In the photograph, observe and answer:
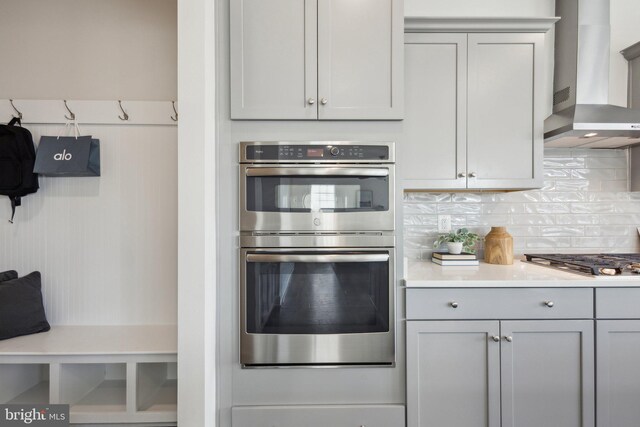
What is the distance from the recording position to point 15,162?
1811 mm

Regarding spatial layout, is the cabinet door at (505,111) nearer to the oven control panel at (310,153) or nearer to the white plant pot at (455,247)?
the white plant pot at (455,247)

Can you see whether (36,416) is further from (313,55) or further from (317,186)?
(313,55)

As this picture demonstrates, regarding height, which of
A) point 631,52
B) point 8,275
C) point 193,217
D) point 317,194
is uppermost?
point 631,52

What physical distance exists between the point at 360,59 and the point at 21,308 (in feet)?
6.62

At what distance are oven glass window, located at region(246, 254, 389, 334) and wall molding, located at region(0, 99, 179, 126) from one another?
3.32ft

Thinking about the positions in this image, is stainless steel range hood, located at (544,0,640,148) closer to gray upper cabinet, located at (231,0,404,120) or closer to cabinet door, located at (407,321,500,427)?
gray upper cabinet, located at (231,0,404,120)

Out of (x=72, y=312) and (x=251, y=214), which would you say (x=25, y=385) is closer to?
(x=72, y=312)

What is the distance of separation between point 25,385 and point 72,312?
381 mm

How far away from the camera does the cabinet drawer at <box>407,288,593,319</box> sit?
5.29ft

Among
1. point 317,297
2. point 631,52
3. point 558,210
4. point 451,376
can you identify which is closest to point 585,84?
point 631,52

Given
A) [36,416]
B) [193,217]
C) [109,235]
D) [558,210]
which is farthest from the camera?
[558,210]

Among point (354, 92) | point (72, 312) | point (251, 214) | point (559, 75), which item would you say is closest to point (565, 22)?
point (559, 75)

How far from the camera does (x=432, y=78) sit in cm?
195

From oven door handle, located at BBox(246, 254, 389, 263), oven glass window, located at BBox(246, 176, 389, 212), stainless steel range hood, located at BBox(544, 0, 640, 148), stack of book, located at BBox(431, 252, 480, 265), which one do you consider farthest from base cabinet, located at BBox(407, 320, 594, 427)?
stainless steel range hood, located at BBox(544, 0, 640, 148)
